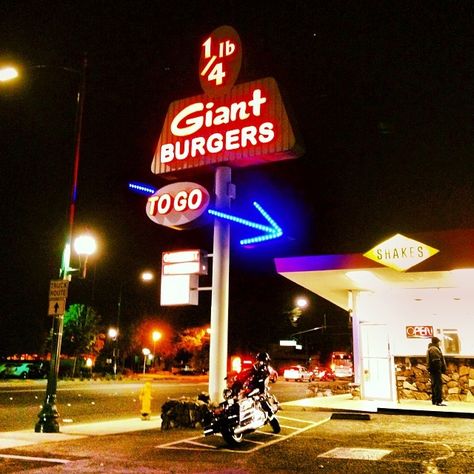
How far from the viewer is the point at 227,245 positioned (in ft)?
49.4

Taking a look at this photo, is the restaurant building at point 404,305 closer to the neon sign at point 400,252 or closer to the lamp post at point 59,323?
the neon sign at point 400,252

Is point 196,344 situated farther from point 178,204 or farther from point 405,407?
point 178,204

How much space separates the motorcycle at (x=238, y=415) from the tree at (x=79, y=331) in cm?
4159

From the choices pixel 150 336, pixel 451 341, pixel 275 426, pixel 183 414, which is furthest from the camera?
pixel 150 336

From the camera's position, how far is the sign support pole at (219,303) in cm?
1438

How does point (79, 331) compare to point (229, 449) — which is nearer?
point (229, 449)

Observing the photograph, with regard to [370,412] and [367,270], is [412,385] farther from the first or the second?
[367,270]

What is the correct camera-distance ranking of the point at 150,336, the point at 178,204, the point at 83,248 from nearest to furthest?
the point at 83,248
the point at 178,204
the point at 150,336

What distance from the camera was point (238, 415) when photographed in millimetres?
10422

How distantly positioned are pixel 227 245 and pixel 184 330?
5091 cm

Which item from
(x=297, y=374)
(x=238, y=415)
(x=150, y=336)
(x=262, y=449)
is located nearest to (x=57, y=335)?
(x=238, y=415)

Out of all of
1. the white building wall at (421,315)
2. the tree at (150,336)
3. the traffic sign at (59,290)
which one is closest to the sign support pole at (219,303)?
the traffic sign at (59,290)

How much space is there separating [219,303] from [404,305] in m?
8.08

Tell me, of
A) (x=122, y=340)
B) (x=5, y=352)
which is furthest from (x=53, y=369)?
(x=122, y=340)
